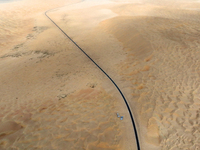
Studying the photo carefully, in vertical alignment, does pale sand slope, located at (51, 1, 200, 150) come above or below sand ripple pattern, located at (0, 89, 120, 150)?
above

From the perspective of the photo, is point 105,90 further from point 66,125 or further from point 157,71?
point 157,71

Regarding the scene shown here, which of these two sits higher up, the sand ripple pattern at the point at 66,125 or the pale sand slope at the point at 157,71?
the pale sand slope at the point at 157,71

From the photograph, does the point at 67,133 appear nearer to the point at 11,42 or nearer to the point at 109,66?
the point at 109,66

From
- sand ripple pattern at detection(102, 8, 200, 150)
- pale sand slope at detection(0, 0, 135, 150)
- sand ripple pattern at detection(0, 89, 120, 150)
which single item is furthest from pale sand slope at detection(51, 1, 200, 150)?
sand ripple pattern at detection(0, 89, 120, 150)

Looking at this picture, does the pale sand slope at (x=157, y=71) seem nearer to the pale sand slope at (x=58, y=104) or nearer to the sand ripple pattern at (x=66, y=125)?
the pale sand slope at (x=58, y=104)

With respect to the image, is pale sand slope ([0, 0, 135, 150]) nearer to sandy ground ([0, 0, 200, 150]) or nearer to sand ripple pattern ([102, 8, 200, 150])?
sandy ground ([0, 0, 200, 150])

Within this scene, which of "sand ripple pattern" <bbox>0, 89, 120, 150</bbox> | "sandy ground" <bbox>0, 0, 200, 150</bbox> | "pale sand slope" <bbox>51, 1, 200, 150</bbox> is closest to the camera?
"sand ripple pattern" <bbox>0, 89, 120, 150</bbox>

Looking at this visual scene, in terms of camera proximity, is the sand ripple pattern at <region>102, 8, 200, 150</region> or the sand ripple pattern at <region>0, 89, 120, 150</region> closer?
the sand ripple pattern at <region>0, 89, 120, 150</region>

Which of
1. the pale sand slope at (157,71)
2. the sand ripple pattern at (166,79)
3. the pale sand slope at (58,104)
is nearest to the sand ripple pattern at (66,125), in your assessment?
the pale sand slope at (58,104)
